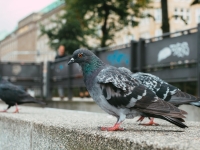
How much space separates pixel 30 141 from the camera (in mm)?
4098

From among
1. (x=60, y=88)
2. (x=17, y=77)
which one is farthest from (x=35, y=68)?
(x=60, y=88)

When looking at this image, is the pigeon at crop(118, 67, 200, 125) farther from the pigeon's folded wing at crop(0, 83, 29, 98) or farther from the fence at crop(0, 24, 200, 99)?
the fence at crop(0, 24, 200, 99)

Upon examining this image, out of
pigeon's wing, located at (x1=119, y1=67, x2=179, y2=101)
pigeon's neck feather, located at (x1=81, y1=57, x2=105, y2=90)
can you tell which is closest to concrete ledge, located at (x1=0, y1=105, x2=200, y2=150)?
pigeon's neck feather, located at (x1=81, y1=57, x2=105, y2=90)

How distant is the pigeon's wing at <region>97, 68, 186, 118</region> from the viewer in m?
3.39

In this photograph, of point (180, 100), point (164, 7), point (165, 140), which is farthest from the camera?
point (164, 7)

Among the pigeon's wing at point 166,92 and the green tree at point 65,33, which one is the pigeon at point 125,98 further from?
the green tree at point 65,33

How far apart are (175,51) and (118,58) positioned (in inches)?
100

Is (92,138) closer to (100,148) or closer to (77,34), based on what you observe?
(100,148)

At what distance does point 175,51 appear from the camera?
9102 mm

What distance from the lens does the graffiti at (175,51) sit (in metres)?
8.76

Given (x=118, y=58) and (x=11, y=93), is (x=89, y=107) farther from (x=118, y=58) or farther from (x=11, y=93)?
(x=11, y=93)

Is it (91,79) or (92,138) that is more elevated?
(91,79)

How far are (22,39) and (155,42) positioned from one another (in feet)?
368

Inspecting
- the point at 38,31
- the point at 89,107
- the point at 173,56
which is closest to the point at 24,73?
the point at 89,107
